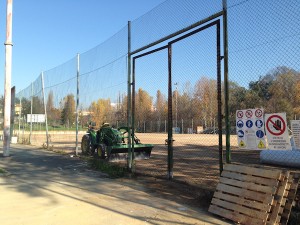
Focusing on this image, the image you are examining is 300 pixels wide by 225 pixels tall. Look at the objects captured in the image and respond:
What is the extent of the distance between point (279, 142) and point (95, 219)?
3.06m

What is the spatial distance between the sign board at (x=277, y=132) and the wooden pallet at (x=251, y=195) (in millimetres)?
438

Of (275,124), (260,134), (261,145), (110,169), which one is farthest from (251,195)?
(110,169)

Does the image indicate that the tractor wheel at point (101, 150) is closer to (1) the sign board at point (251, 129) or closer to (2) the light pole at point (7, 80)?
(2) the light pole at point (7, 80)

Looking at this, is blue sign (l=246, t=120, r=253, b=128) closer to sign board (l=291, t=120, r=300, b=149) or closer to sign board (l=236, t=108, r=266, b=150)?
sign board (l=236, t=108, r=266, b=150)

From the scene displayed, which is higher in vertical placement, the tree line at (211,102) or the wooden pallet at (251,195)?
the tree line at (211,102)

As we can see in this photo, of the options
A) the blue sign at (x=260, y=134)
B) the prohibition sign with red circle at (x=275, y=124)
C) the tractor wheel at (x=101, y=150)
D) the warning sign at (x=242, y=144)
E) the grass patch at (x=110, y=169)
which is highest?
the prohibition sign with red circle at (x=275, y=124)

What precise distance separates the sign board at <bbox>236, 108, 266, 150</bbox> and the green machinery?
613 centimetres

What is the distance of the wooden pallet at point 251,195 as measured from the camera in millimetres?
5121

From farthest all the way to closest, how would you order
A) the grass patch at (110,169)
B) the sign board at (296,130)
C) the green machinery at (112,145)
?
Result: 1. the green machinery at (112,145)
2. the grass patch at (110,169)
3. the sign board at (296,130)

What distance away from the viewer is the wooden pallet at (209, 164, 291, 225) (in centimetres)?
512

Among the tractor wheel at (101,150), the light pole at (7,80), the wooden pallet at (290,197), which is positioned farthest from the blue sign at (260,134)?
the light pole at (7,80)

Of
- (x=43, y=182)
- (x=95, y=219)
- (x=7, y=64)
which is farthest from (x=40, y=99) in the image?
(x=95, y=219)

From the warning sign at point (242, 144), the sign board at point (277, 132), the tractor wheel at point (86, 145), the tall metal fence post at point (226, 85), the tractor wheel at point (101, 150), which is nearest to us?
the sign board at point (277, 132)

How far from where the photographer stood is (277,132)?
224 inches
